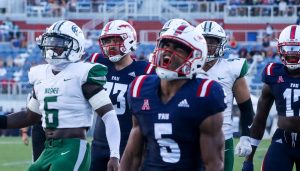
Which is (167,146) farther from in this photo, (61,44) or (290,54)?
(290,54)

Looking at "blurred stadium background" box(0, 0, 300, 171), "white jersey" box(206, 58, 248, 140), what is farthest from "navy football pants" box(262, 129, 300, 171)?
"blurred stadium background" box(0, 0, 300, 171)

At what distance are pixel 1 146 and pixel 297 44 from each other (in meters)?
10.5

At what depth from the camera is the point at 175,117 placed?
5074mm

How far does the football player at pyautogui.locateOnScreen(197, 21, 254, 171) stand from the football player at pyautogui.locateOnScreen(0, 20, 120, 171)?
134 cm

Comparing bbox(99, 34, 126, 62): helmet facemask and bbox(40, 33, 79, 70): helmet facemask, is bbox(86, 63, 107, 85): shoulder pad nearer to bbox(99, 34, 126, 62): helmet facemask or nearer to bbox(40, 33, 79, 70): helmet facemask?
bbox(40, 33, 79, 70): helmet facemask

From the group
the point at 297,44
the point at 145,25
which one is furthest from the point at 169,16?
the point at 297,44

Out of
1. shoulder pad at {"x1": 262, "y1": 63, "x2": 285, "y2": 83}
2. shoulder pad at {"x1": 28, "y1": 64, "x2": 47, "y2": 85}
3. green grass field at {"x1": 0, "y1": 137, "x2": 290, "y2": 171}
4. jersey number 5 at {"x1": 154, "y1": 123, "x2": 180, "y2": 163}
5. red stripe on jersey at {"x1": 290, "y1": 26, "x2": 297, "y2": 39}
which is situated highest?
red stripe on jersey at {"x1": 290, "y1": 26, "x2": 297, "y2": 39}

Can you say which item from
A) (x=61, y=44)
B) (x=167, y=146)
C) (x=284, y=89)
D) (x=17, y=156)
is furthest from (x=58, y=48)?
(x=17, y=156)

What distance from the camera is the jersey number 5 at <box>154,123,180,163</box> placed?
202 inches

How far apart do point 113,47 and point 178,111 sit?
8.62 feet

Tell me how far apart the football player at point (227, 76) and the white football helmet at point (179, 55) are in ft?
7.24

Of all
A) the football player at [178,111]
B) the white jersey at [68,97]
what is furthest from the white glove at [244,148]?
the football player at [178,111]

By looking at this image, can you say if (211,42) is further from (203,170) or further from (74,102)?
(203,170)

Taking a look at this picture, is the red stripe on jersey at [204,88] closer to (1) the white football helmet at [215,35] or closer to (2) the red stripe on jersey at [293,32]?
(1) the white football helmet at [215,35]
